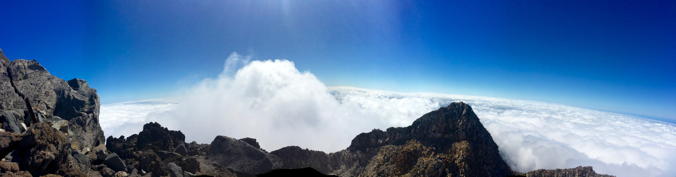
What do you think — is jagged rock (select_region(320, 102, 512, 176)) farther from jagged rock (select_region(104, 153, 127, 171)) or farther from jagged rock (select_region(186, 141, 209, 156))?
jagged rock (select_region(104, 153, 127, 171))

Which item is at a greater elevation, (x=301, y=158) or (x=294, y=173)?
(x=294, y=173)

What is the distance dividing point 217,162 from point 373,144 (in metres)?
37.6

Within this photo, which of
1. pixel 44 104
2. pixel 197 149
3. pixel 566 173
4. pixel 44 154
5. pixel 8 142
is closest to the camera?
pixel 8 142

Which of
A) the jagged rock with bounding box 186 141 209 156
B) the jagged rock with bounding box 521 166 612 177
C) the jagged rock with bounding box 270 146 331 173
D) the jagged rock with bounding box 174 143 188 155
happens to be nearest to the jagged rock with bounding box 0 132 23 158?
the jagged rock with bounding box 174 143 188 155

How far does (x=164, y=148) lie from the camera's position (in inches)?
2057

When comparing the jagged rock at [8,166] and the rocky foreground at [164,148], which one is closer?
the jagged rock at [8,166]

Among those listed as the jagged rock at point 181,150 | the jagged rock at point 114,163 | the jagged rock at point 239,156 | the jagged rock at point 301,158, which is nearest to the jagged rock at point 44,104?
the jagged rock at point 114,163

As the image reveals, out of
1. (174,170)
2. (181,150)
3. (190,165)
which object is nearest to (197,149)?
(181,150)

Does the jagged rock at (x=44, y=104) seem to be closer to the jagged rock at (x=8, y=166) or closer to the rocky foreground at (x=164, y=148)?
the rocky foreground at (x=164, y=148)

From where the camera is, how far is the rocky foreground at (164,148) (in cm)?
2837

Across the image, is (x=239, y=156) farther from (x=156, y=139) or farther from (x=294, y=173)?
(x=294, y=173)

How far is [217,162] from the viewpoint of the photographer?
52.8 meters

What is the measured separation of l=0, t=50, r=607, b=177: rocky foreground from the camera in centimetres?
2837

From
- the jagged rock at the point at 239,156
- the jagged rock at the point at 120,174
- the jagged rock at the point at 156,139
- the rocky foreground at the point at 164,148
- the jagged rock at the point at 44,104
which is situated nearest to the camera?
the rocky foreground at the point at 164,148
